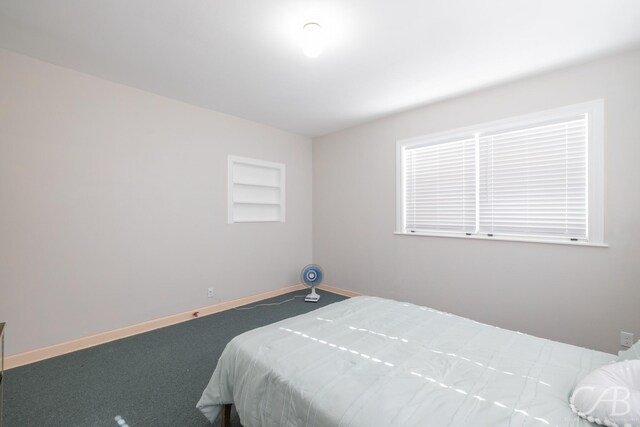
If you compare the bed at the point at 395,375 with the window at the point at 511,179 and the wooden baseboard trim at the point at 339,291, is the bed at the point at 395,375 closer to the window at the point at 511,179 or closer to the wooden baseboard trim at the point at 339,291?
the window at the point at 511,179

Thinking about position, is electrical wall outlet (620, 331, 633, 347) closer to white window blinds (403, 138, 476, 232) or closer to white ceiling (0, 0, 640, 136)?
white window blinds (403, 138, 476, 232)

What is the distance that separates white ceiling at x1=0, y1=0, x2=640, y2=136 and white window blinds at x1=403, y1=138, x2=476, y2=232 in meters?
0.69

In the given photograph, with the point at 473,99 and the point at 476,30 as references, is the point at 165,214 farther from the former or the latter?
the point at 473,99

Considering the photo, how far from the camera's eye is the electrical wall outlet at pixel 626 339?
218 centimetres

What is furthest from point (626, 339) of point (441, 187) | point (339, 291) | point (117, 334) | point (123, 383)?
point (117, 334)

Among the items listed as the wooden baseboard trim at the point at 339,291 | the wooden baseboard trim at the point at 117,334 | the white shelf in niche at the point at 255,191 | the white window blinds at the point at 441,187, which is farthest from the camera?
the wooden baseboard trim at the point at 339,291

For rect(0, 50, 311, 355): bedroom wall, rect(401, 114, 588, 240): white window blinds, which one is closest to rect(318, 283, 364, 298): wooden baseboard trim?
rect(0, 50, 311, 355): bedroom wall

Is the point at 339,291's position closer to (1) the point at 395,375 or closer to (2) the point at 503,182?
(2) the point at 503,182

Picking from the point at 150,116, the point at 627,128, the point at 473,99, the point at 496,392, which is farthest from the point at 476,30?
the point at 150,116

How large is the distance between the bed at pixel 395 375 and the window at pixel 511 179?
1.51 meters

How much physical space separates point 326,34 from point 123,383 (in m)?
3.02

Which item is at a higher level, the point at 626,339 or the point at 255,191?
the point at 255,191

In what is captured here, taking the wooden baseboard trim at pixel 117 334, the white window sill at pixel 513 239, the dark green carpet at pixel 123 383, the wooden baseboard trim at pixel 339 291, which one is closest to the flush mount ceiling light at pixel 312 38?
the white window sill at pixel 513 239

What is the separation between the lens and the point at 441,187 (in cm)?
333
